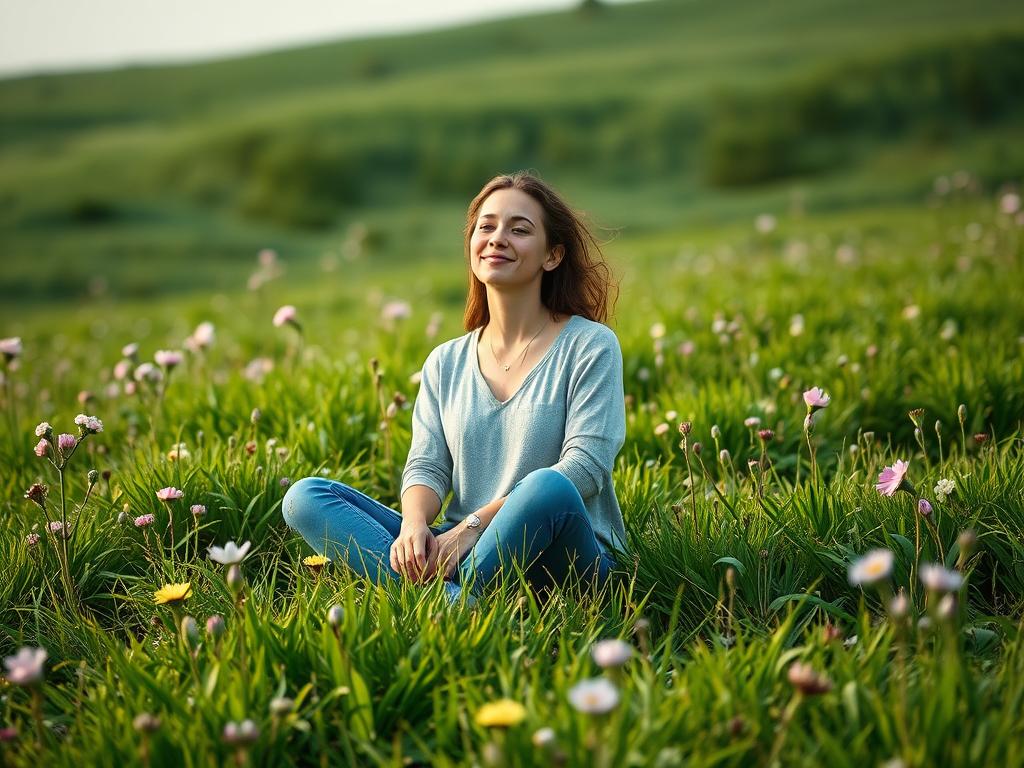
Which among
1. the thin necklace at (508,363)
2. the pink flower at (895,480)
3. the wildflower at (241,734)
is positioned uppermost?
the thin necklace at (508,363)

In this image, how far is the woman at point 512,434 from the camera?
2.90 meters

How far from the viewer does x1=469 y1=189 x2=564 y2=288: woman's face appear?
3291mm

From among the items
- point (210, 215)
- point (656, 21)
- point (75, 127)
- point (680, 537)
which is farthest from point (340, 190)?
point (656, 21)

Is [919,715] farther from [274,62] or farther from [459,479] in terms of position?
[274,62]

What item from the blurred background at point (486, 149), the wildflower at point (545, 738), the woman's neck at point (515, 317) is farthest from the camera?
the blurred background at point (486, 149)

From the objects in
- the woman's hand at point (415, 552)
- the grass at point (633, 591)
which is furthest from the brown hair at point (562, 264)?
the woman's hand at point (415, 552)

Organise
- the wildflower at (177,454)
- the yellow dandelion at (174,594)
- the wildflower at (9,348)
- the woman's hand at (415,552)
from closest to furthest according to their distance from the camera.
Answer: the yellow dandelion at (174,594)
the woman's hand at (415,552)
the wildflower at (177,454)
the wildflower at (9,348)

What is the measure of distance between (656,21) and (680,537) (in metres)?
59.7

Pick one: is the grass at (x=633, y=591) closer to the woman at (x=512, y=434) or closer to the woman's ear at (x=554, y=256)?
the woman at (x=512, y=434)

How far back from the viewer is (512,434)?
10.7ft

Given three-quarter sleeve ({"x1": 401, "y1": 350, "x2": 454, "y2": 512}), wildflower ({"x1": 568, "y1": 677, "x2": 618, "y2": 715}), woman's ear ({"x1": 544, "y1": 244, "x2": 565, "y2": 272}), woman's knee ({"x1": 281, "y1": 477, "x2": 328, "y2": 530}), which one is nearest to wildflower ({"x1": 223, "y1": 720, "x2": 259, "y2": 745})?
wildflower ({"x1": 568, "y1": 677, "x2": 618, "y2": 715})

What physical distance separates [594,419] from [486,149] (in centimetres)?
2915

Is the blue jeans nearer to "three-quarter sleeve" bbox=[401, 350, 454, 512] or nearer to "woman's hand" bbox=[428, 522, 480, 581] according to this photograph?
"woman's hand" bbox=[428, 522, 480, 581]

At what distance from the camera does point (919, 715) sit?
197 centimetres
